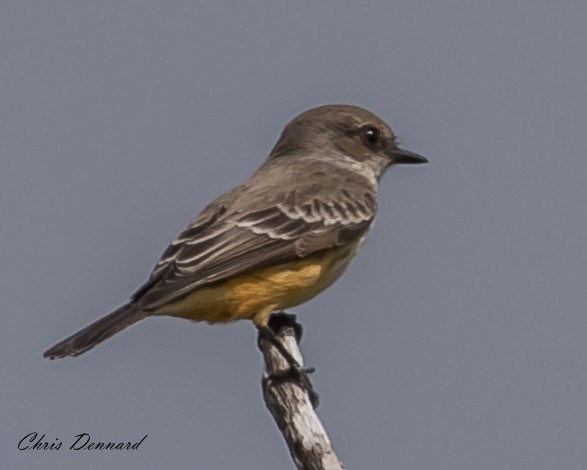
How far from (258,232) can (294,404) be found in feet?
6.25

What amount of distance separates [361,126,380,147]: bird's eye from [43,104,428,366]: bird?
0.28 meters

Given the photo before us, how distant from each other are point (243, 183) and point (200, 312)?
187cm

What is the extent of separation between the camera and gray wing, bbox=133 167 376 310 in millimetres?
12250

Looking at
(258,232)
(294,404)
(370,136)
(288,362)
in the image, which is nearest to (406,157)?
(370,136)

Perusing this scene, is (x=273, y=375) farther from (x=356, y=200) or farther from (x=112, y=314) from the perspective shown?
(x=356, y=200)

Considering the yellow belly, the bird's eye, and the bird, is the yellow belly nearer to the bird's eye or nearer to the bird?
the bird

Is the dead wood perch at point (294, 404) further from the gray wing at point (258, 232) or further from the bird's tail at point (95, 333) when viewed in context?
the bird's tail at point (95, 333)

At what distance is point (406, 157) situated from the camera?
49.3 feet

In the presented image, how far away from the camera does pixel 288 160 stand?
1463 centimetres

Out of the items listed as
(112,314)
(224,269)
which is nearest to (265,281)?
(224,269)

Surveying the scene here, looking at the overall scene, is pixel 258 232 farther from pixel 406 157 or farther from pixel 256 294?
pixel 406 157

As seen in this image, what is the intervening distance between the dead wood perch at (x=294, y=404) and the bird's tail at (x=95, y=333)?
1.20m

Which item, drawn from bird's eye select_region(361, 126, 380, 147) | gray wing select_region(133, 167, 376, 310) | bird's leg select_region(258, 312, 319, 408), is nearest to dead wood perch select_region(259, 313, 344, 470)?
bird's leg select_region(258, 312, 319, 408)

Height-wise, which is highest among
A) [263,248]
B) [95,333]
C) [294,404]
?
[263,248]
